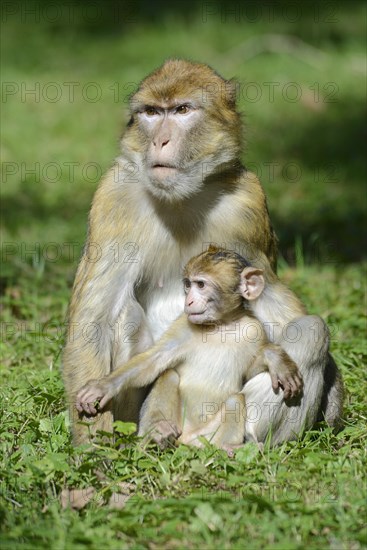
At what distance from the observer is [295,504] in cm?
391

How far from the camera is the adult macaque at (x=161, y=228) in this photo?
4828 millimetres

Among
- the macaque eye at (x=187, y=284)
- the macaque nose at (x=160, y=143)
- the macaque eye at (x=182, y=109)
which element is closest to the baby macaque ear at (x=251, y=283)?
the macaque eye at (x=187, y=284)

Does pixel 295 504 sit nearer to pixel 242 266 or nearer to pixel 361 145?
pixel 242 266

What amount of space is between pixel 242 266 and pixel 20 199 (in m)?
5.17

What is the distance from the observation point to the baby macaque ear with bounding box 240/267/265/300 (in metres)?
4.86

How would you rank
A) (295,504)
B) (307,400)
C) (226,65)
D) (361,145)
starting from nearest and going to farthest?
(295,504) < (307,400) < (361,145) < (226,65)

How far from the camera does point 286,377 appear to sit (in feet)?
15.1

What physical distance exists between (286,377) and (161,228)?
1042mm

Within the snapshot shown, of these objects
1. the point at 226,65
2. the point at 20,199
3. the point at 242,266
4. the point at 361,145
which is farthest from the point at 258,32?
the point at 242,266

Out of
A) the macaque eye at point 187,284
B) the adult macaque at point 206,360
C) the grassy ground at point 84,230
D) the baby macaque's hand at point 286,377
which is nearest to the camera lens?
the grassy ground at point 84,230

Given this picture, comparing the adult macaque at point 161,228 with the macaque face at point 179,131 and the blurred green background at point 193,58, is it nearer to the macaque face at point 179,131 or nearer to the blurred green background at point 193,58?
the macaque face at point 179,131

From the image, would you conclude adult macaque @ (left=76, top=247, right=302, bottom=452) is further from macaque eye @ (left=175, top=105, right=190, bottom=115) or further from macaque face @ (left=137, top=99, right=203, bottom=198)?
macaque eye @ (left=175, top=105, right=190, bottom=115)

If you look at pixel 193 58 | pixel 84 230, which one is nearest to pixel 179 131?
pixel 84 230

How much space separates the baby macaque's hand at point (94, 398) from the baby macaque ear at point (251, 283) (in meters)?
0.83
